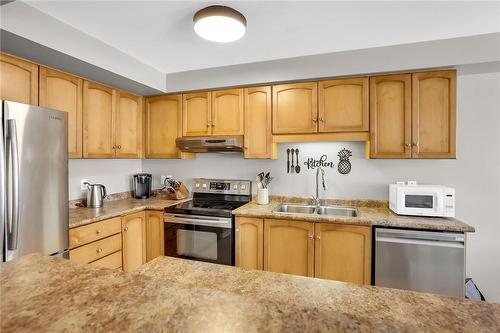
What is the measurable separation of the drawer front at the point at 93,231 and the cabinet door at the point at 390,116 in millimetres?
2444

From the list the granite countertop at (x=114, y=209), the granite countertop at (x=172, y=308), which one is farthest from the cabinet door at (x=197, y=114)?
the granite countertop at (x=172, y=308)

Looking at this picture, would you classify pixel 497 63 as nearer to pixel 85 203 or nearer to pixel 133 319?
pixel 133 319

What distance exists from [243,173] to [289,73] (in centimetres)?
123

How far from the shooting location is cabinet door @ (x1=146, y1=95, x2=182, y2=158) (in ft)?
9.87

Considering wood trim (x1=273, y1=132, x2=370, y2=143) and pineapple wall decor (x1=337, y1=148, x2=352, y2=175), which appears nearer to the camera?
wood trim (x1=273, y1=132, x2=370, y2=143)

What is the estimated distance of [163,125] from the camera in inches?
121

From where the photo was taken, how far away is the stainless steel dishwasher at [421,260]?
1.92 meters

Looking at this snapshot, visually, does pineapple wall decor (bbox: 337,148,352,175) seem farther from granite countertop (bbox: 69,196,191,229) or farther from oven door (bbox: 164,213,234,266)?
granite countertop (bbox: 69,196,191,229)

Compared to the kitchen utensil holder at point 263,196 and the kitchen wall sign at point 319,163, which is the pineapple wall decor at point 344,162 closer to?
the kitchen wall sign at point 319,163

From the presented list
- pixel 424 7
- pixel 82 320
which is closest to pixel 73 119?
pixel 82 320

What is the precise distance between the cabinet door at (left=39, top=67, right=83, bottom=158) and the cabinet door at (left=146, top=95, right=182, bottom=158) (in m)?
0.84

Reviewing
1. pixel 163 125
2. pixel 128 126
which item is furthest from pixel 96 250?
pixel 163 125

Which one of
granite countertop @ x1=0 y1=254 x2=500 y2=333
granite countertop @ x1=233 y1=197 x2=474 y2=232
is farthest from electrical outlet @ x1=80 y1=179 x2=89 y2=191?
granite countertop @ x1=0 y1=254 x2=500 y2=333

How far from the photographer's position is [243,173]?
306cm
